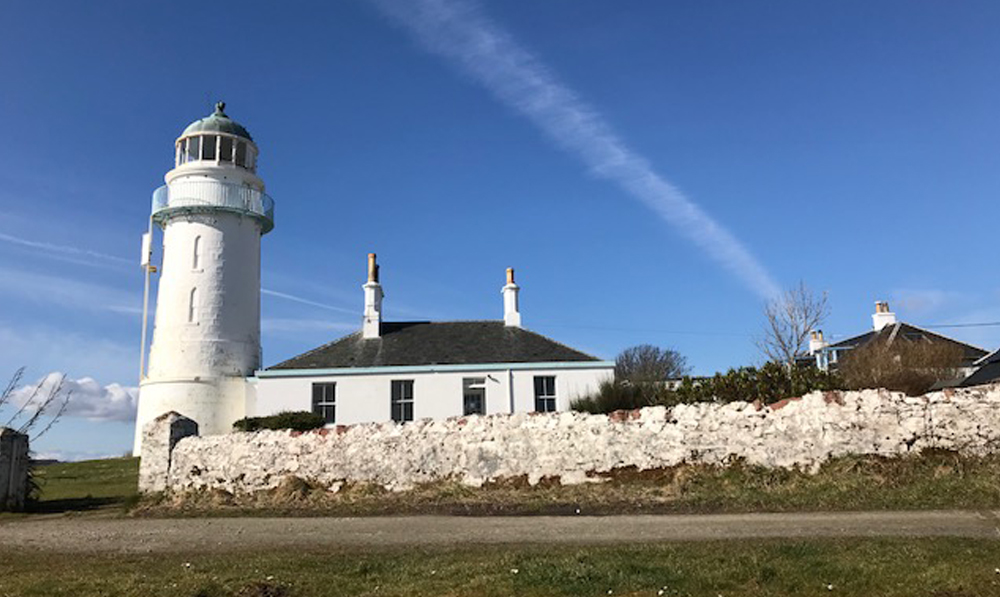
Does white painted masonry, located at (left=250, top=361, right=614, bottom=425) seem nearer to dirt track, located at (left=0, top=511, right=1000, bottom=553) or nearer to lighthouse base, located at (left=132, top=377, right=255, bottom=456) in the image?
lighthouse base, located at (left=132, top=377, right=255, bottom=456)

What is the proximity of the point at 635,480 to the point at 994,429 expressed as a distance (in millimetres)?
5255

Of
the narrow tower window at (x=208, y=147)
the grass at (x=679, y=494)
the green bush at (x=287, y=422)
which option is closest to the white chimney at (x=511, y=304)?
the green bush at (x=287, y=422)

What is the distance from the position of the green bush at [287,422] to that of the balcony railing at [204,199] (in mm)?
7714

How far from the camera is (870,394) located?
36.2 ft

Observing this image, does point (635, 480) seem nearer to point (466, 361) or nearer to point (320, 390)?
point (466, 361)

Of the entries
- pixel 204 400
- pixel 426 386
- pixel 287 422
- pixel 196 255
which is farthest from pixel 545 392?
pixel 196 255

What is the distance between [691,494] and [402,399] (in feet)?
48.4

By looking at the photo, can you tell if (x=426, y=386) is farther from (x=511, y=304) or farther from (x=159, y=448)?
(x=159, y=448)

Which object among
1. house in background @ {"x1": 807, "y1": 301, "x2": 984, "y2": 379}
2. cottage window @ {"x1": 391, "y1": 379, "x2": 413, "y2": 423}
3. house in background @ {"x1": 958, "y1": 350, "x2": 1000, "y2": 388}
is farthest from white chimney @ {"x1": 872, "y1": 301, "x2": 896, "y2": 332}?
cottage window @ {"x1": 391, "y1": 379, "x2": 413, "y2": 423}

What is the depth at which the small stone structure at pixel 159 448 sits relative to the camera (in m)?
13.3

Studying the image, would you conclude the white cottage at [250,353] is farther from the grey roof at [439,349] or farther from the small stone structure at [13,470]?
the small stone structure at [13,470]

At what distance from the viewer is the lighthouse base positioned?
23.9 meters

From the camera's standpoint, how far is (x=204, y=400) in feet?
78.7

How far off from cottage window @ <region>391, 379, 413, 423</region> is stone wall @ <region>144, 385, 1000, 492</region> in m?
10.6
